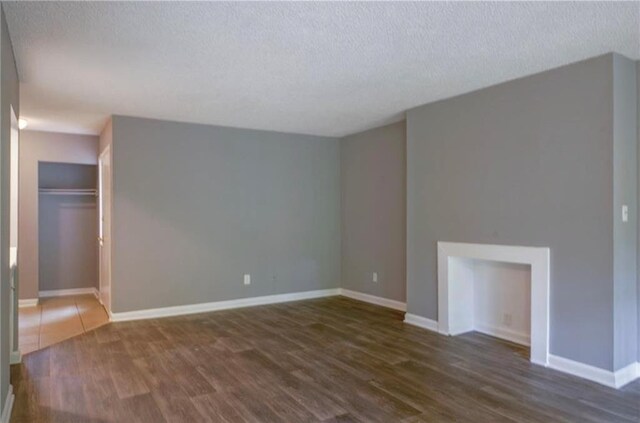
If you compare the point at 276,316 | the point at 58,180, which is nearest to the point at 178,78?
the point at 276,316

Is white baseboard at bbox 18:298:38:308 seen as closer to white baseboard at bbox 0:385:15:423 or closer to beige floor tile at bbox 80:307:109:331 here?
beige floor tile at bbox 80:307:109:331

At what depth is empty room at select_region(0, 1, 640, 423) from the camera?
271cm

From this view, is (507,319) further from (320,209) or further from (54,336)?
(54,336)

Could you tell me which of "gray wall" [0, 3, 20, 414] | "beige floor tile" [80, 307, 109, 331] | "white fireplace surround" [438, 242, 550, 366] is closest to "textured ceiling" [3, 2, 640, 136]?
"gray wall" [0, 3, 20, 414]

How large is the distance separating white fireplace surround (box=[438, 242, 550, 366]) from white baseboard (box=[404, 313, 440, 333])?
0.27 feet

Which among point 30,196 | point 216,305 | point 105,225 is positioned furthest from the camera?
point 30,196

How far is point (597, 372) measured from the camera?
10.5 ft

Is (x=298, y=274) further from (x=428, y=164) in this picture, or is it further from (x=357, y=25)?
(x=357, y=25)

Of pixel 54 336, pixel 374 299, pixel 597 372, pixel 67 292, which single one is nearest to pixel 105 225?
pixel 54 336

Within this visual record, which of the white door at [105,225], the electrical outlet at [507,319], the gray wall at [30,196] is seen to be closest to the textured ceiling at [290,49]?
the white door at [105,225]

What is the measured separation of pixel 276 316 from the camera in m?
5.24

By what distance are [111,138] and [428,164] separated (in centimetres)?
369

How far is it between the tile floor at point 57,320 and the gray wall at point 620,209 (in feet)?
16.3

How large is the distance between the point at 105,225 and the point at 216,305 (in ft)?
5.79
